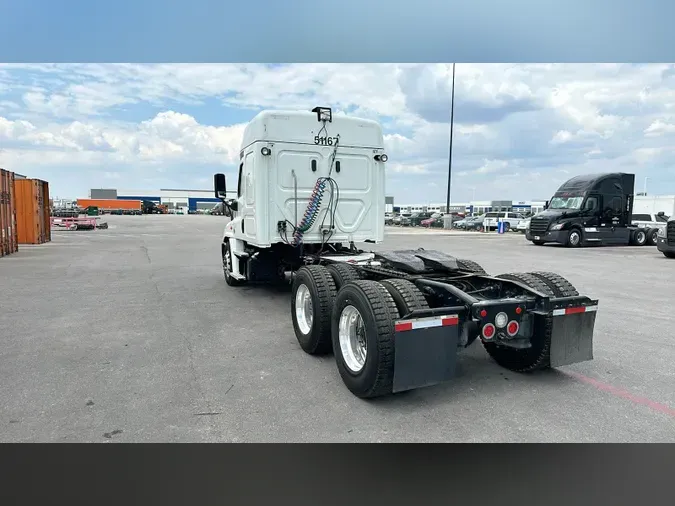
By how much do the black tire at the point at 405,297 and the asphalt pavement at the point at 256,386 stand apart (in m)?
0.83

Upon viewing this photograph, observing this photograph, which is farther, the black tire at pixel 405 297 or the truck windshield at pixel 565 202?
the truck windshield at pixel 565 202

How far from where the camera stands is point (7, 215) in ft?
52.5

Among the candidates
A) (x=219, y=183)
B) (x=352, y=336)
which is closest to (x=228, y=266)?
(x=219, y=183)

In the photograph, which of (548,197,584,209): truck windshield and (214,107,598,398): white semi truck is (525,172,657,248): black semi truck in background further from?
(214,107,598,398): white semi truck

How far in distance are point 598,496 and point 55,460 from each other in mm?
3486

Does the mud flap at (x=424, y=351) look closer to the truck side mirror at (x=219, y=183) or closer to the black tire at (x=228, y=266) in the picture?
the truck side mirror at (x=219, y=183)

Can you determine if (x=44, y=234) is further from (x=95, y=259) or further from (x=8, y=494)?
(x=8, y=494)

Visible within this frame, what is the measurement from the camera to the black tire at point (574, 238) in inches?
845

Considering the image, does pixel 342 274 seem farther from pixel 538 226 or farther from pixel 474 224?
pixel 474 224

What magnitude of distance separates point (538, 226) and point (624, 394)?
19165mm

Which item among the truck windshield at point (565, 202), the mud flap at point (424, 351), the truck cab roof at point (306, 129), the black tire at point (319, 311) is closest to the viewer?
the mud flap at point (424, 351)

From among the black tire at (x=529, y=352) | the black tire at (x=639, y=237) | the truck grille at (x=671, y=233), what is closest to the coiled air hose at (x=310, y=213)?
the black tire at (x=529, y=352)

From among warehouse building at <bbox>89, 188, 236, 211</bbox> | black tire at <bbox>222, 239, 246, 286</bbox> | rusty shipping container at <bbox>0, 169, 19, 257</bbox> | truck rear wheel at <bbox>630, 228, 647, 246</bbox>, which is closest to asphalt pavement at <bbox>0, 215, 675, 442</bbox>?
black tire at <bbox>222, 239, 246, 286</bbox>

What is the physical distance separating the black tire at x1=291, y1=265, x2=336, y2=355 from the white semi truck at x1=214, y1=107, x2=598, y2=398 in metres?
0.01
